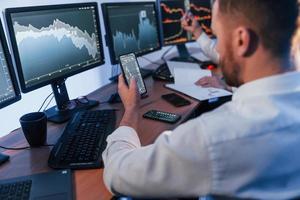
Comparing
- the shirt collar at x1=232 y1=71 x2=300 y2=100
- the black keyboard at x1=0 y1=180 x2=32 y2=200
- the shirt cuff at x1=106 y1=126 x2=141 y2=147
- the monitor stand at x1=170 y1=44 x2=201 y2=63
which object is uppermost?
the shirt collar at x1=232 y1=71 x2=300 y2=100

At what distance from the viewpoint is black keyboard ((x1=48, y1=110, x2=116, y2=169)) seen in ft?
3.25

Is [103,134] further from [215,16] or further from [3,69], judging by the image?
[215,16]

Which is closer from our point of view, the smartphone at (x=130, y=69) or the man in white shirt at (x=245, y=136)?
the man in white shirt at (x=245, y=136)

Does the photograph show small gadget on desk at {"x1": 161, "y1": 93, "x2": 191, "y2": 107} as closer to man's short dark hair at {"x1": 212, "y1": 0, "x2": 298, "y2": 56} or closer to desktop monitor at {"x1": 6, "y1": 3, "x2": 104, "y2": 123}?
desktop monitor at {"x1": 6, "y1": 3, "x2": 104, "y2": 123}

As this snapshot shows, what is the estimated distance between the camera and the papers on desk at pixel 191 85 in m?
1.56

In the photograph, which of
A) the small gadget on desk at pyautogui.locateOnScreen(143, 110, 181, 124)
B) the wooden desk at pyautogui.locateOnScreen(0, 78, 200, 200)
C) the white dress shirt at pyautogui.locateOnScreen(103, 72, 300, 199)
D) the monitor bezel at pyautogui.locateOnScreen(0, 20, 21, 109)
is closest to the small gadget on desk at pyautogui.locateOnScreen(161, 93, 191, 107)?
the wooden desk at pyautogui.locateOnScreen(0, 78, 200, 200)

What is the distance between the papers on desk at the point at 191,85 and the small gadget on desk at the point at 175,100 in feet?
0.21

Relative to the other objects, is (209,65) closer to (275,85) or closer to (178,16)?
(178,16)

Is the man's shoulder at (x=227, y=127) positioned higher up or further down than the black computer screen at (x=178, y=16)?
further down

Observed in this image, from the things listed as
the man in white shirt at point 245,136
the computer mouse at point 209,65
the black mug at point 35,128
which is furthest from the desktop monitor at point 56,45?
the computer mouse at point 209,65

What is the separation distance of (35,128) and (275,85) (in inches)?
31.3

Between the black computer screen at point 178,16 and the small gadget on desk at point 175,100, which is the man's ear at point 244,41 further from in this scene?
the black computer screen at point 178,16

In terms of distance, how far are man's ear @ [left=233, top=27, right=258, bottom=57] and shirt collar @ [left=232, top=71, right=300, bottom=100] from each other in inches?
2.7

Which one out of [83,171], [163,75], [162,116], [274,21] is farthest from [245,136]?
[163,75]
